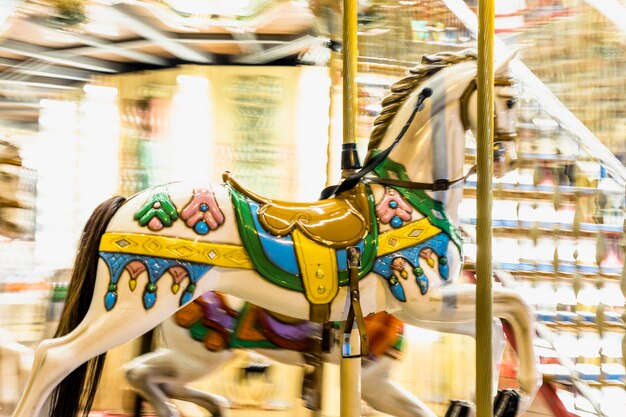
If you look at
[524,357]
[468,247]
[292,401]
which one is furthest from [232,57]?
[524,357]

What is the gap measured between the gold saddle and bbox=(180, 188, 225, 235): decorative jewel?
87 millimetres

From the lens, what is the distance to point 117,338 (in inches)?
54.6

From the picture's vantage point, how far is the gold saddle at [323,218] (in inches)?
57.6

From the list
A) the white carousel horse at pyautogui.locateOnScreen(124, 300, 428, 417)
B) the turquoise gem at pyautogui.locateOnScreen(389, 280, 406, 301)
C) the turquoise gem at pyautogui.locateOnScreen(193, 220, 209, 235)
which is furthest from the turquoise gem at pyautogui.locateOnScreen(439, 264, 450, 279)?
the turquoise gem at pyautogui.locateOnScreen(193, 220, 209, 235)

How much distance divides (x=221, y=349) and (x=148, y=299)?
0.51 m

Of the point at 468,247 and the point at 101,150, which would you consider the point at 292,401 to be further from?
the point at 101,150

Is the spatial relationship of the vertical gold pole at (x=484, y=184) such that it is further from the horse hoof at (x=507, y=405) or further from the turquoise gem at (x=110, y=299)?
the turquoise gem at (x=110, y=299)

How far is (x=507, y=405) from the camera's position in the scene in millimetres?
1428

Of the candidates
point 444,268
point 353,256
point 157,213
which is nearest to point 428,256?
point 444,268

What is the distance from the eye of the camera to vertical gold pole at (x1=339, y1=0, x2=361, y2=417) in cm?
151

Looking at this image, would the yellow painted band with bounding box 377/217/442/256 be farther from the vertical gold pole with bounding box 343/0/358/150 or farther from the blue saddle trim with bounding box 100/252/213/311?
the blue saddle trim with bounding box 100/252/213/311

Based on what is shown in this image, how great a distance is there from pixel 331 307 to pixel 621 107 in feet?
3.80

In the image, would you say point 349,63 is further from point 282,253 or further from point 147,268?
point 147,268

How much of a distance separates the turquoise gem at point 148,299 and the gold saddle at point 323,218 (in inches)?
11.9
